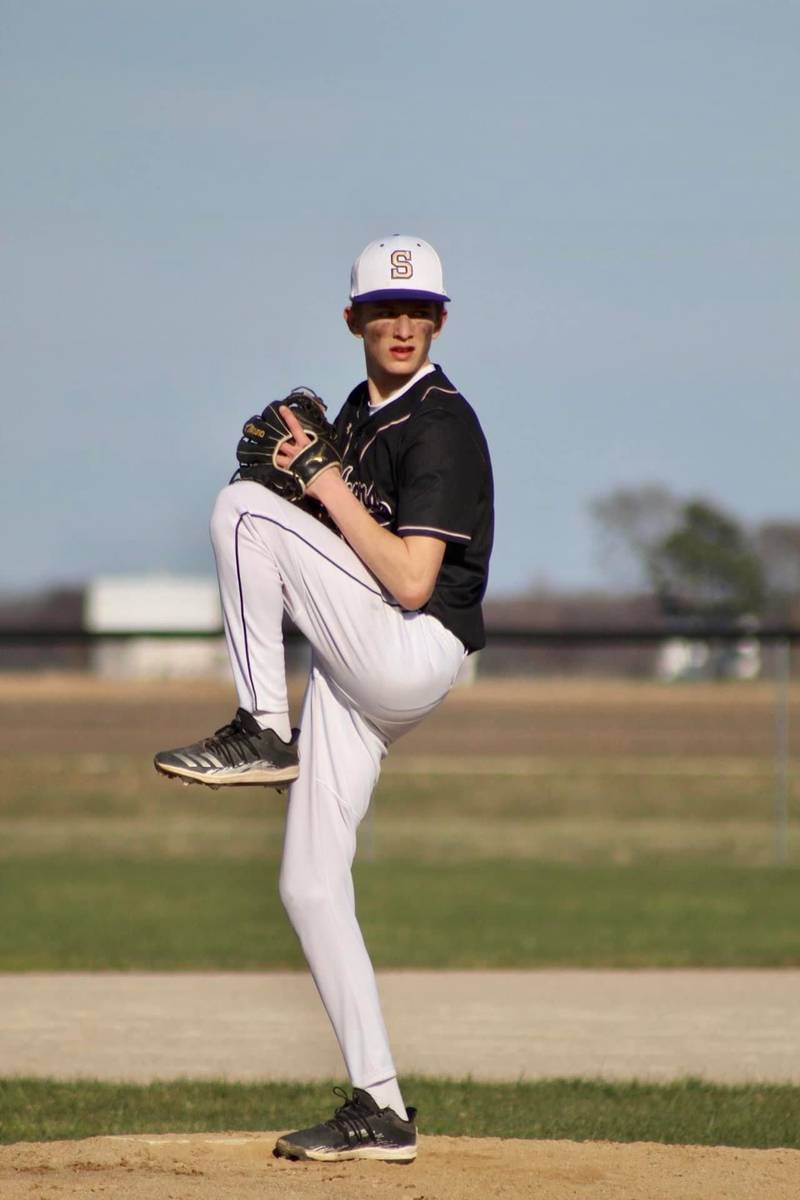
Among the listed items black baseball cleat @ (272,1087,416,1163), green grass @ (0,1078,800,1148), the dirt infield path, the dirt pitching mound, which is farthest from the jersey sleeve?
the dirt infield path

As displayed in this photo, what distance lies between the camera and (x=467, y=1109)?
19.1ft

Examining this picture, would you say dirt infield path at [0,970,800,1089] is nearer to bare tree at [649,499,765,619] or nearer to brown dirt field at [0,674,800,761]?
bare tree at [649,499,765,619]

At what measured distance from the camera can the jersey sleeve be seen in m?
4.40

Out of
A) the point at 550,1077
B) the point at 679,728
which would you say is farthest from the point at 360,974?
the point at 679,728

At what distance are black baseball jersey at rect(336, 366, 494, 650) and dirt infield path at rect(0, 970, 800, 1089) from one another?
244cm

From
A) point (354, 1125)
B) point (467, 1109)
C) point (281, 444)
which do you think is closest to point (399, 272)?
point (281, 444)

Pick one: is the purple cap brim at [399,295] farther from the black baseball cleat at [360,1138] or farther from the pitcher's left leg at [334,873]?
the black baseball cleat at [360,1138]

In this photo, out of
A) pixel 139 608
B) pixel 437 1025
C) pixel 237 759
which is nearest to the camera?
pixel 237 759

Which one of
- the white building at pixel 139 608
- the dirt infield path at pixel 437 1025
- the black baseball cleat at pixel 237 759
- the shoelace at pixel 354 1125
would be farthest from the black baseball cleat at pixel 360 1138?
the white building at pixel 139 608

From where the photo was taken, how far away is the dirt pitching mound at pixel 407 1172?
4.26 meters

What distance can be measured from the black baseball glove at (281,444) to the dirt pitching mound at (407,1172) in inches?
66.3

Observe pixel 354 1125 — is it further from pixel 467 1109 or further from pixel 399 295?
pixel 399 295

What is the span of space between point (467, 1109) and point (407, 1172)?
4.41 ft

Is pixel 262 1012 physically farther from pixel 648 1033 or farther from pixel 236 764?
pixel 236 764
